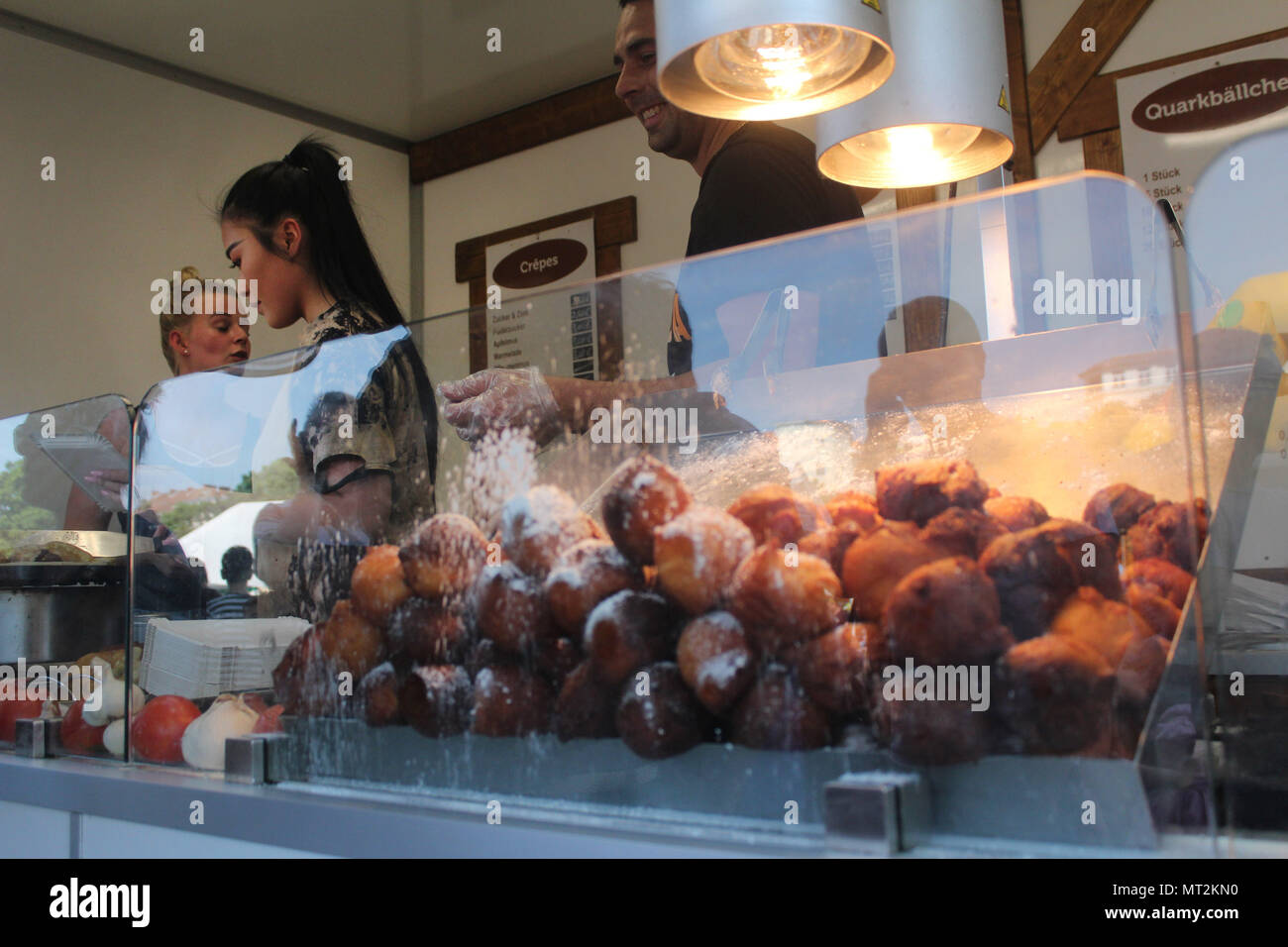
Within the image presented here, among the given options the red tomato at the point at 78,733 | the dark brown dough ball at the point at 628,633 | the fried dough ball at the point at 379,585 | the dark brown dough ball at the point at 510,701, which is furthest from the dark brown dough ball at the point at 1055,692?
the red tomato at the point at 78,733

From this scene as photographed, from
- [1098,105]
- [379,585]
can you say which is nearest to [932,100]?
[379,585]

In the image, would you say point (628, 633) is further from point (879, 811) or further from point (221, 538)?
point (221, 538)

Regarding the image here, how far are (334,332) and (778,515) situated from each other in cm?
111

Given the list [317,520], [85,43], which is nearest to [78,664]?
[317,520]

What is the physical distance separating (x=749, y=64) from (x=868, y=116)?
307 millimetres

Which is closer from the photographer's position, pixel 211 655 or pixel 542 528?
pixel 542 528

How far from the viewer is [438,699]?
0.85m

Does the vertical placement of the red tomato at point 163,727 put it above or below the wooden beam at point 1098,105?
below

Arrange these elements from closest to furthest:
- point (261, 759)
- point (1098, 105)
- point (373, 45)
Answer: point (261, 759), point (1098, 105), point (373, 45)

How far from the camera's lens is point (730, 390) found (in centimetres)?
87

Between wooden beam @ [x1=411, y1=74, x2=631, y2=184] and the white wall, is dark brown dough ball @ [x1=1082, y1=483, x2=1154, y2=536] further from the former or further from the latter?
wooden beam @ [x1=411, y1=74, x2=631, y2=184]

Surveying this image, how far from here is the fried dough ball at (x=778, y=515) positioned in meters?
0.74

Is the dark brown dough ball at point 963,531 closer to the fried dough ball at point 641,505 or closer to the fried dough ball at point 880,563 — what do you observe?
the fried dough ball at point 880,563

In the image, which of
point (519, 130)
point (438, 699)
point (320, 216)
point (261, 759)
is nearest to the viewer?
point (438, 699)
